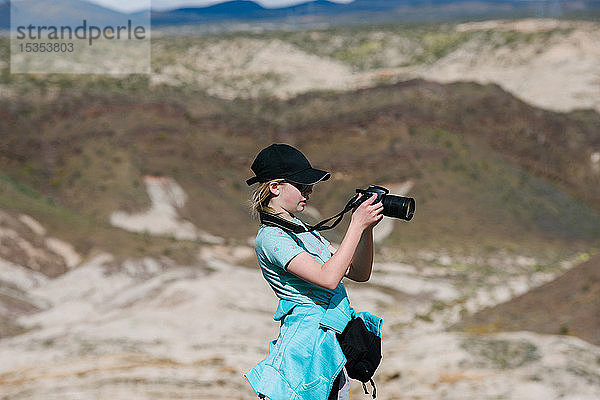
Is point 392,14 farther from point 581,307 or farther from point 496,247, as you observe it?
point 581,307

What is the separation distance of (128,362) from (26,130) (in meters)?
28.3

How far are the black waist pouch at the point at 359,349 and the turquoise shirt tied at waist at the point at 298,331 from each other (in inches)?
2.0

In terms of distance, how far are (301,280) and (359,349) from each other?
0.46 m

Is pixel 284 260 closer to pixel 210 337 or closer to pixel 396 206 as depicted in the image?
pixel 396 206

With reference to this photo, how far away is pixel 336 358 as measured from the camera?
3828 millimetres

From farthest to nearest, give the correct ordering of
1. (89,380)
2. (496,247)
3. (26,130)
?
(26,130) → (496,247) → (89,380)

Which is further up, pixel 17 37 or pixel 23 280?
pixel 17 37

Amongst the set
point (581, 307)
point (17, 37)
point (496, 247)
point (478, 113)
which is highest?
point (17, 37)

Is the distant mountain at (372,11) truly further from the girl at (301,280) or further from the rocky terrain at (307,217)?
the girl at (301,280)

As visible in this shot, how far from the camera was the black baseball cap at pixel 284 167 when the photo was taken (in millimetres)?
3929

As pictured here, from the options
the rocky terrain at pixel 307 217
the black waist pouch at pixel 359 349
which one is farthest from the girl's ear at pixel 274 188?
the rocky terrain at pixel 307 217

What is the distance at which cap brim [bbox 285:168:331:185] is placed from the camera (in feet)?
12.7

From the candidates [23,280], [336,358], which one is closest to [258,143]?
[23,280]

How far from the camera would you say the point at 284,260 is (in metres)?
A: 3.76
